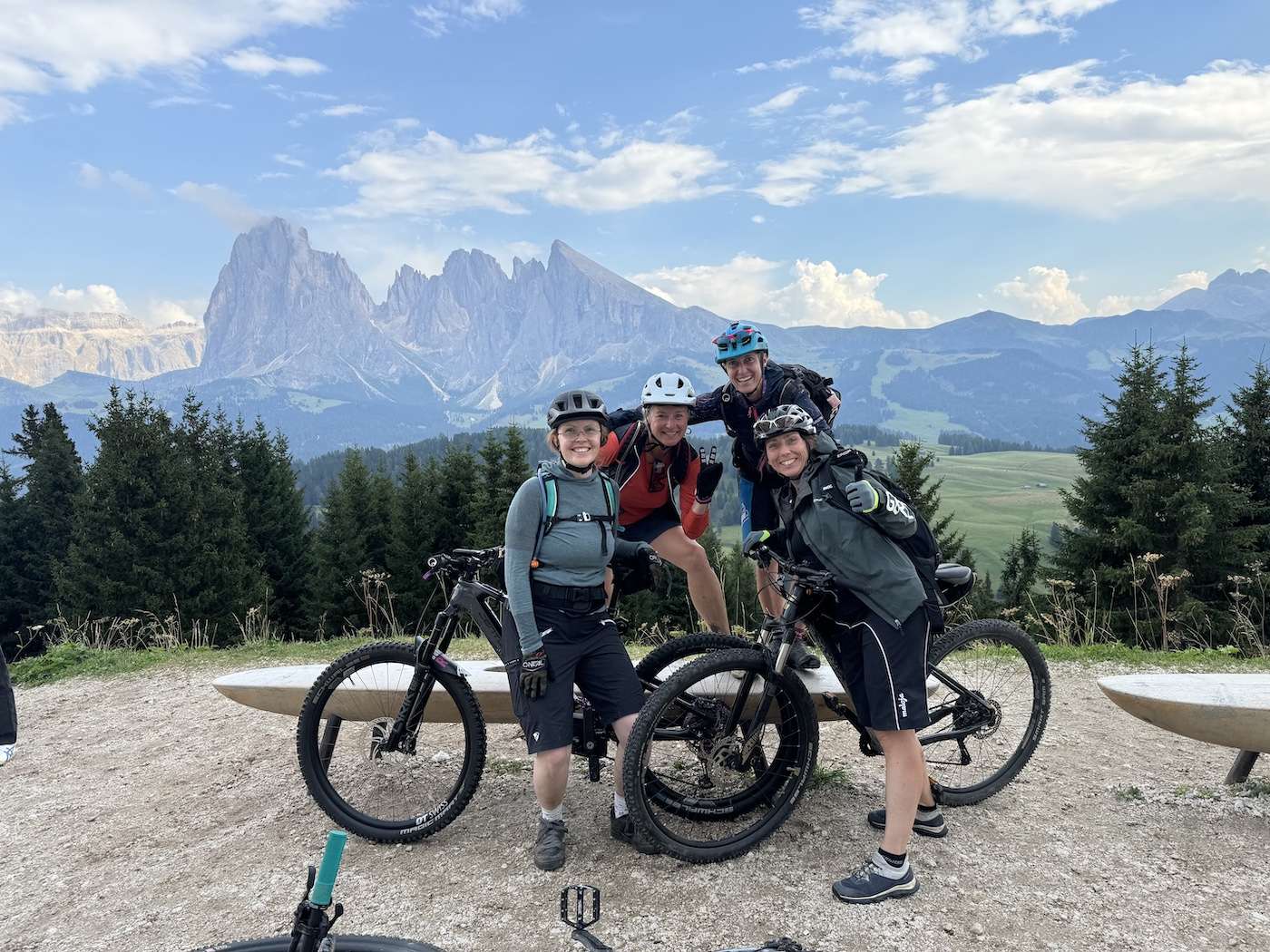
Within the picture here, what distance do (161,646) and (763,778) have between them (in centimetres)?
894

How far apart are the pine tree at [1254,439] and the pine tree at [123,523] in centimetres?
4176

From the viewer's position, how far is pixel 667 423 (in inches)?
211

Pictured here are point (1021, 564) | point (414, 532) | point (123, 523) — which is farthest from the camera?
point (1021, 564)

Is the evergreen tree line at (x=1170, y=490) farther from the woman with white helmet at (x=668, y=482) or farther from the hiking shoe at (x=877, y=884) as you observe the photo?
the hiking shoe at (x=877, y=884)

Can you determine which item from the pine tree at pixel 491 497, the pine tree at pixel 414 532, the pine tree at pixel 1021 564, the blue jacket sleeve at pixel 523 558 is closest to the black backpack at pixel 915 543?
the blue jacket sleeve at pixel 523 558

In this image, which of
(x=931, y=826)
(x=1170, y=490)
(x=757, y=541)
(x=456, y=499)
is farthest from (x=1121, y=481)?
(x=456, y=499)

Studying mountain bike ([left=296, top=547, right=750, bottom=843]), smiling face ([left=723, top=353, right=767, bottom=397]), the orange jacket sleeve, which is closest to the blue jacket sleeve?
mountain bike ([left=296, top=547, right=750, bottom=843])

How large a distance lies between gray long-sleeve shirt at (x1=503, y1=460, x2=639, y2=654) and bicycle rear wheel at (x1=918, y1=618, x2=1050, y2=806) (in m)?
2.22

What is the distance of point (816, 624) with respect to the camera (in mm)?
4242

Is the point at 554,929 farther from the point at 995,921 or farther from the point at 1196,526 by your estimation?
the point at 1196,526

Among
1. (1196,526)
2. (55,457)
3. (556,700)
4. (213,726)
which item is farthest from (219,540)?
(1196,526)

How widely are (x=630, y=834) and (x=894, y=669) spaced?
1785mm

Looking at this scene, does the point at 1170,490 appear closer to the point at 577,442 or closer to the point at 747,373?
the point at 747,373

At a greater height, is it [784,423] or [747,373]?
[747,373]
